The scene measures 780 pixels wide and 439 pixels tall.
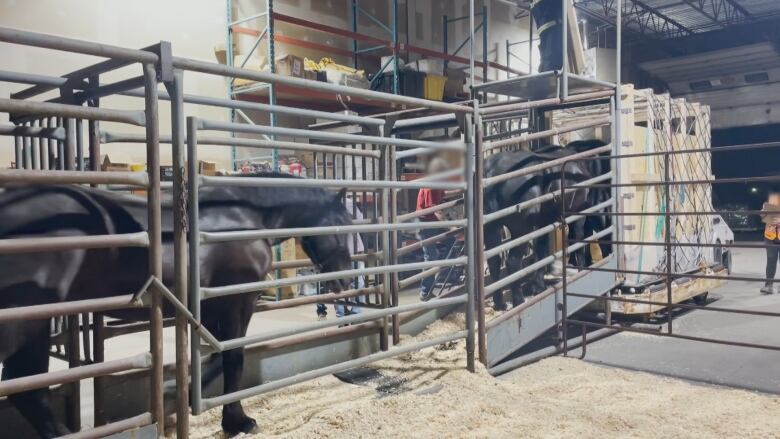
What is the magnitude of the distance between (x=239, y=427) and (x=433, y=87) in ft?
26.0

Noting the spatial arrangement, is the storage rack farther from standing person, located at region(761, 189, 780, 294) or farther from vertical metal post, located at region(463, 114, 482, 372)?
standing person, located at region(761, 189, 780, 294)

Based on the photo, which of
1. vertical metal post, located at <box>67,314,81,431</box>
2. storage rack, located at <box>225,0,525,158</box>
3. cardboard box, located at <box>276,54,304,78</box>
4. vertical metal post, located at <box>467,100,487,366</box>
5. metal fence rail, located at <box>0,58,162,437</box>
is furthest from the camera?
storage rack, located at <box>225,0,525,158</box>

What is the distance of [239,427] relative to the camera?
300 centimetres

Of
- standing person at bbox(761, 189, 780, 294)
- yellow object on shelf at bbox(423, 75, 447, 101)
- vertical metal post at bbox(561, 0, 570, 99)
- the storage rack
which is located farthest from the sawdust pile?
yellow object on shelf at bbox(423, 75, 447, 101)

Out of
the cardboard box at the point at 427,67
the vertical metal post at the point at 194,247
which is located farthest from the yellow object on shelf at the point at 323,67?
the vertical metal post at the point at 194,247

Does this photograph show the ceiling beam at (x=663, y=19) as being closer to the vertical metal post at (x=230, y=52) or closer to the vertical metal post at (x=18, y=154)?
the vertical metal post at (x=230, y=52)

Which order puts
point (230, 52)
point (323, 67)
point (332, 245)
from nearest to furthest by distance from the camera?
point (332, 245) < point (230, 52) < point (323, 67)

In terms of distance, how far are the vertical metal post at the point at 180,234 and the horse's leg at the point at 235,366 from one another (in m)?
0.48

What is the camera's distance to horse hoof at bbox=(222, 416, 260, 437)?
3.00 m

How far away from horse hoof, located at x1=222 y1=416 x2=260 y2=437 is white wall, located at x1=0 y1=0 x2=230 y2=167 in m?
4.69

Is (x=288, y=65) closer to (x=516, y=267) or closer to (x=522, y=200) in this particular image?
(x=522, y=200)

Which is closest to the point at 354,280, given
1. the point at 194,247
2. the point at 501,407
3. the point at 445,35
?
the point at 501,407

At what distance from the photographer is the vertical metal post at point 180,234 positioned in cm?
248

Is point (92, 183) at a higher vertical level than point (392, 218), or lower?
higher
